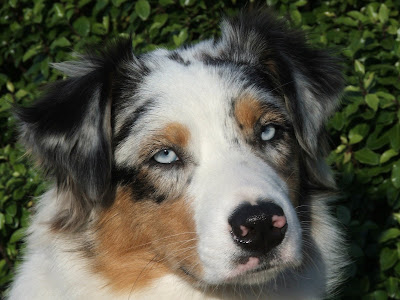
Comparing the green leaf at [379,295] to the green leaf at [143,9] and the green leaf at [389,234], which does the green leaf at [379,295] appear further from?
the green leaf at [143,9]

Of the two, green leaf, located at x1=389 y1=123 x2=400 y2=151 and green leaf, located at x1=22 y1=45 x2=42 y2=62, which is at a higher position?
green leaf, located at x1=22 y1=45 x2=42 y2=62

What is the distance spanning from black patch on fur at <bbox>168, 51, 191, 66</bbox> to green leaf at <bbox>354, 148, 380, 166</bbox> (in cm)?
205

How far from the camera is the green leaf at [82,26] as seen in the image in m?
6.61

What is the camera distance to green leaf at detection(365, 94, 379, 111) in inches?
221

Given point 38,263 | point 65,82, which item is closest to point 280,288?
point 38,263

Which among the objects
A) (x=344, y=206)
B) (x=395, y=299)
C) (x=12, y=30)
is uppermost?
(x=12, y=30)

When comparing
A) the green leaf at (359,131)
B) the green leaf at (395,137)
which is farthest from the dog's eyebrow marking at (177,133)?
the green leaf at (395,137)

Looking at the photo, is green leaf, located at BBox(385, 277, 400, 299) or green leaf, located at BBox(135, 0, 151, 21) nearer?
green leaf, located at BBox(385, 277, 400, 299)

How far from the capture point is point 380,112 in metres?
5.86

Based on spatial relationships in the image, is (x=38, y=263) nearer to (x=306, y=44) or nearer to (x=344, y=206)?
(x=306, y=44)

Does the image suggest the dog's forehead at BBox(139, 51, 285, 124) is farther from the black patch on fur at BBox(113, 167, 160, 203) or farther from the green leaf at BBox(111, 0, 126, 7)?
the green leaf at BBox(111, 0, 126, 7)

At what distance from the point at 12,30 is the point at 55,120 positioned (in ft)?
10.8

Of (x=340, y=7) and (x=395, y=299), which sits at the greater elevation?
(x=340, y=7)

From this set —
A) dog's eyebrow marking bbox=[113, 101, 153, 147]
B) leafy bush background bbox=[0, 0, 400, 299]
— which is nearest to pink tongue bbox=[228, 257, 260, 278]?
dog's eyebrow marking bbox=[113, 101, 153, 147]
